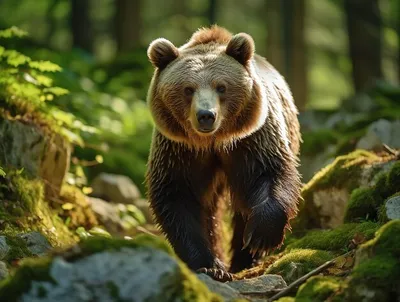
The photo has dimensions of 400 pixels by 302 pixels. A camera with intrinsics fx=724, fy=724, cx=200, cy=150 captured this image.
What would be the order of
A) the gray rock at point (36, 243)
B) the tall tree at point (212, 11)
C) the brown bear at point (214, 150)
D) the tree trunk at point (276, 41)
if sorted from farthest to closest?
the tall tree at point (212, 11), the tree trunk at point (276, 41), the brown bear at point (214, 150), the gray rock at point (36, 243)

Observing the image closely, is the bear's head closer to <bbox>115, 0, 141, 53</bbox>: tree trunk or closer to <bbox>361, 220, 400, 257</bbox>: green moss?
<bbox>361, 220, 400, 257</bbox>: green moss

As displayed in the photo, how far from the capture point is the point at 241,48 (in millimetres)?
7320

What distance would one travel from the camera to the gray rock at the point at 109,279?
3.93 meters

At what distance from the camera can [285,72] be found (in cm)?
1828

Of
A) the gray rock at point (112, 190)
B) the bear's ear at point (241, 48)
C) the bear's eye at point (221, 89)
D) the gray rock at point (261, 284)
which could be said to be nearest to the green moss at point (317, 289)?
the gray rock at point (261, 284)

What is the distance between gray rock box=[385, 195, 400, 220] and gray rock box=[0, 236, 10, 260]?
121 inches

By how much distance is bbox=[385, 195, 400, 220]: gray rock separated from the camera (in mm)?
5660

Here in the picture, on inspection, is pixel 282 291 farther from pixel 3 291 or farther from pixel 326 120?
pixel 326 120

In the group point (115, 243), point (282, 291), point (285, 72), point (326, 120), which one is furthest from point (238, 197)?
point (285, 72)

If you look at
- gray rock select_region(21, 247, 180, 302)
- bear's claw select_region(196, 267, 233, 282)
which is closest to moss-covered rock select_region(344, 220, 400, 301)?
gray rock select_region(21, 247, 180, 302)

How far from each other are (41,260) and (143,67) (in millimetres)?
15482

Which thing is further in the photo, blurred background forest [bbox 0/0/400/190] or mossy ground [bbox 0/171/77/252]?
blurred background forest [bbox 0/0/400/190]

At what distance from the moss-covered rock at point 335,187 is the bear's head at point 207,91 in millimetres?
1286

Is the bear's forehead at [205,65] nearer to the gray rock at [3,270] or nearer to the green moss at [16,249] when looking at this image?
the green moss at [16,249]
